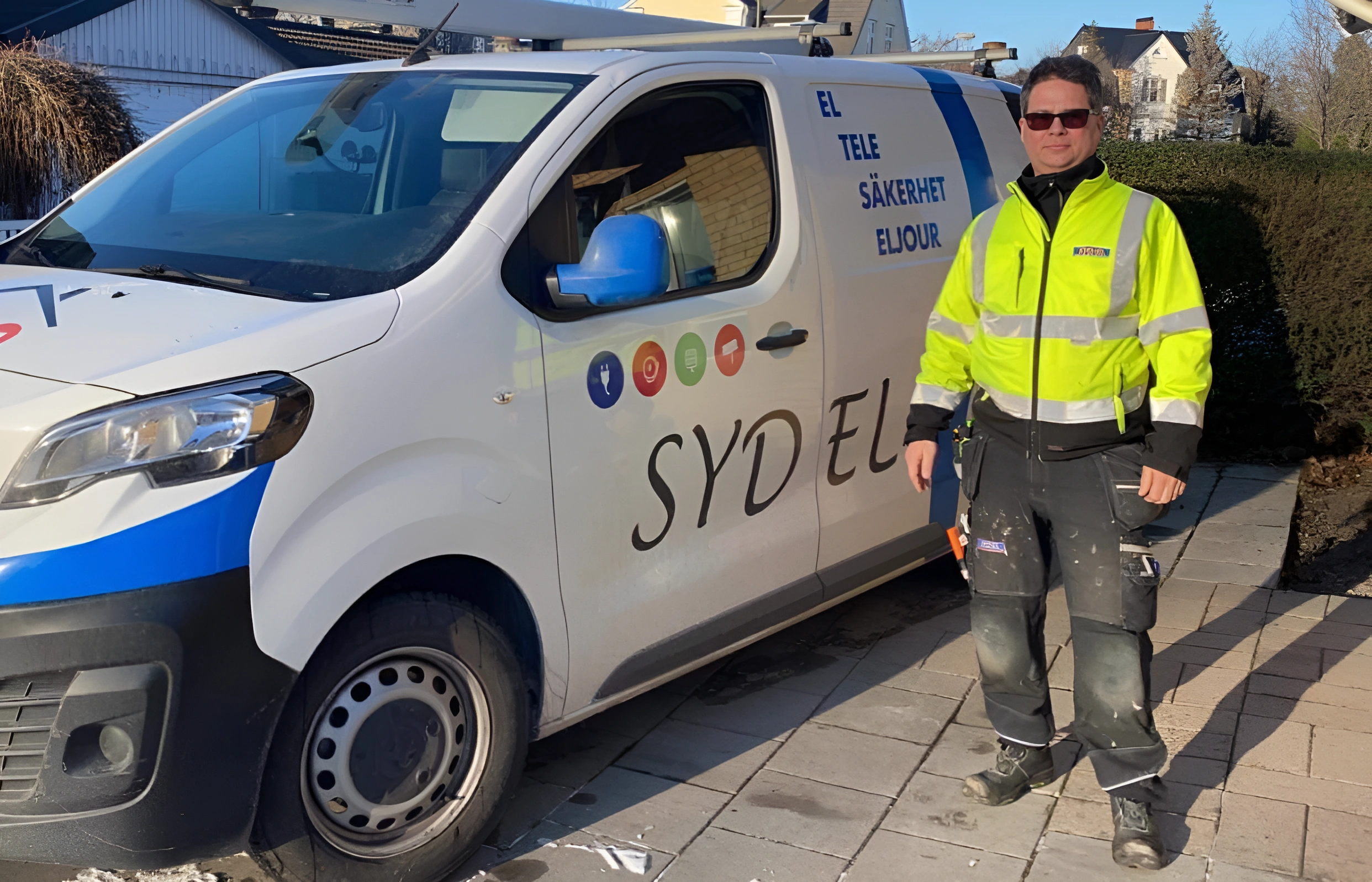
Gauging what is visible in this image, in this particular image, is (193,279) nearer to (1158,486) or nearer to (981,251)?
(981,251)

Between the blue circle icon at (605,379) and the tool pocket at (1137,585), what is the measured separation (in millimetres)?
1333

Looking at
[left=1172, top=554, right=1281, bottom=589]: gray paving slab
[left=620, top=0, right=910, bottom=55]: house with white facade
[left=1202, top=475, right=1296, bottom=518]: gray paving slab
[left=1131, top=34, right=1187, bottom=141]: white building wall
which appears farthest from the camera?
[left=1131, top=34, right=1187, bottom=141]: white building wall

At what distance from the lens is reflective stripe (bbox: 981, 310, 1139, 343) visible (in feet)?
10.4

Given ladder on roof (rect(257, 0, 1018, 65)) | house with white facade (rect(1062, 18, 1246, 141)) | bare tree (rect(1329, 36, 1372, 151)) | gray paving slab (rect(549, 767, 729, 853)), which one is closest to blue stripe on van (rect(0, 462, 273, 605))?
gray paving slab (rect(549, 767, 729, 853))

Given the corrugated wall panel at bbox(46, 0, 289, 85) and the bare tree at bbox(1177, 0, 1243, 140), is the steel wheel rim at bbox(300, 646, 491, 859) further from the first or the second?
the bare tree at bbox(1177, 0, 1243, 140)

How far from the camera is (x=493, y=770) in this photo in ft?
10.2

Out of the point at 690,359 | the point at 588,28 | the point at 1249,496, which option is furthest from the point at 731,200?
the point at 1249,496

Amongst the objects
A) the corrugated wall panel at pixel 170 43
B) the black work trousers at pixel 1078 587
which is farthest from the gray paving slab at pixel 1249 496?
the corrugated wall panel at pixel 170 43

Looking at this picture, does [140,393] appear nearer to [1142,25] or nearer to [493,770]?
[493,770]

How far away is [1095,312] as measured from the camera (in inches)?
124

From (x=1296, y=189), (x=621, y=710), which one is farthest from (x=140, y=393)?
(x=1296, y=189)

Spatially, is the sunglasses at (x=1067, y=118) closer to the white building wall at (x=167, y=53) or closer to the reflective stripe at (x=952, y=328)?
the reflective stripe at (x=952, y=328)

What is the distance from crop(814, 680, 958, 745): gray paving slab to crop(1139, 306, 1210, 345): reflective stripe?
1563mm

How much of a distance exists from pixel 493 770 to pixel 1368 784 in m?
2.53
